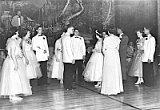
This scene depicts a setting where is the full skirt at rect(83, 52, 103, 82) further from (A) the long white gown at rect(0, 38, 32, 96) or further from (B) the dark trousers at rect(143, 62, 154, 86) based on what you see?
(A) the long white gown at rect(0, 38, 32, 96)

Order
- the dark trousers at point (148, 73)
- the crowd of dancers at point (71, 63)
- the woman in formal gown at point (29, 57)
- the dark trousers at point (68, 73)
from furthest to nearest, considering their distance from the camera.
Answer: the woman in formal gown at point (29, 57) < the dark trousers at point (148, 73) < the dark trousers at point (68, 73) < the crowd of dancers at point (71, 63)

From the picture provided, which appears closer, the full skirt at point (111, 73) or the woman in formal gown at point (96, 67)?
the full skirt at point (111, 73)

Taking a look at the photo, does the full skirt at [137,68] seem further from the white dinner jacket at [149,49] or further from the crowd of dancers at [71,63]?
the white dinner jacket at [149,49]

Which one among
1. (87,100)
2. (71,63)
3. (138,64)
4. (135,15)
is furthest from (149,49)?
(135,15)

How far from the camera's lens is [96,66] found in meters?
9.41

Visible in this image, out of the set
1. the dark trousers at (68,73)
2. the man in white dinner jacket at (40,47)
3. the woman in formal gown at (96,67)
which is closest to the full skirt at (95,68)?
the woman in formal gown at (96,67)

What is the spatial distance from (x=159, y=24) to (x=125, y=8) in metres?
1.91

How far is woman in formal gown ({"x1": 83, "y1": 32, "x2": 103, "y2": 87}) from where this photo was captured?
9273 millimetres

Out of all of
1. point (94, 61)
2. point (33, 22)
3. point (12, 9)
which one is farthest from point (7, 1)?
point (94, 61)

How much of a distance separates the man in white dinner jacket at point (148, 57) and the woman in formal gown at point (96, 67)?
1.42 meters

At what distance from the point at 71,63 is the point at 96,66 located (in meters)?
1.24

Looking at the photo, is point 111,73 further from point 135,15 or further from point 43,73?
point 135,15

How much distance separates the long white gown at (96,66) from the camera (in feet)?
30.5

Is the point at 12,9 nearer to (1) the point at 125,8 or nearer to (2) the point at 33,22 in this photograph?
(2) the point at 33,22
